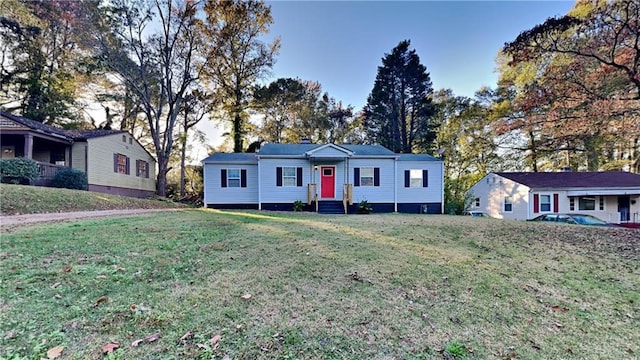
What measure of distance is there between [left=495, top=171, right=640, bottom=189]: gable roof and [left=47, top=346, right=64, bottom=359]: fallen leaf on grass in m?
22.6

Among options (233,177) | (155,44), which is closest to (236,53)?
(155,44)

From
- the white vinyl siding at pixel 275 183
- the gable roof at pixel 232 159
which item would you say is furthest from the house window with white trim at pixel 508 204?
the gable roof at pixel 232 159

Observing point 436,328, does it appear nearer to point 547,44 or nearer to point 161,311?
point 161,311

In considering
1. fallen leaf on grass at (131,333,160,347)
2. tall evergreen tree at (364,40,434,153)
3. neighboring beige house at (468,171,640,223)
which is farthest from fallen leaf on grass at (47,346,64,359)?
tall evergreen tree at (364,40,434,153)

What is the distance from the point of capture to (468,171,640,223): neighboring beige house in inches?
720

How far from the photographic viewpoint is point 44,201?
10836 millimetres

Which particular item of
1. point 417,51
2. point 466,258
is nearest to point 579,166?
point 417,51

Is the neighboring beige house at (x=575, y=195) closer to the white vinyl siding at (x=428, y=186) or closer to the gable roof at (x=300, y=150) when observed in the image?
the white vinyl siding at (x=428, y=186)

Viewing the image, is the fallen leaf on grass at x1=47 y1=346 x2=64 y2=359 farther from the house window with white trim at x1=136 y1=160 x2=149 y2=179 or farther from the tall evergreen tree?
the tall evergreen tree

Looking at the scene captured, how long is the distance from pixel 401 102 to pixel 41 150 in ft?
93.7

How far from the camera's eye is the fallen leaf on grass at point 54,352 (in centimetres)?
235

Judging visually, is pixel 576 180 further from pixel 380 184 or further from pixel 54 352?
pixel 54 352

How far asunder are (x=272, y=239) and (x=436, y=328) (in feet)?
13.5

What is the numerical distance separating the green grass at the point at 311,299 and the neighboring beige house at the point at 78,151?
13148mm
